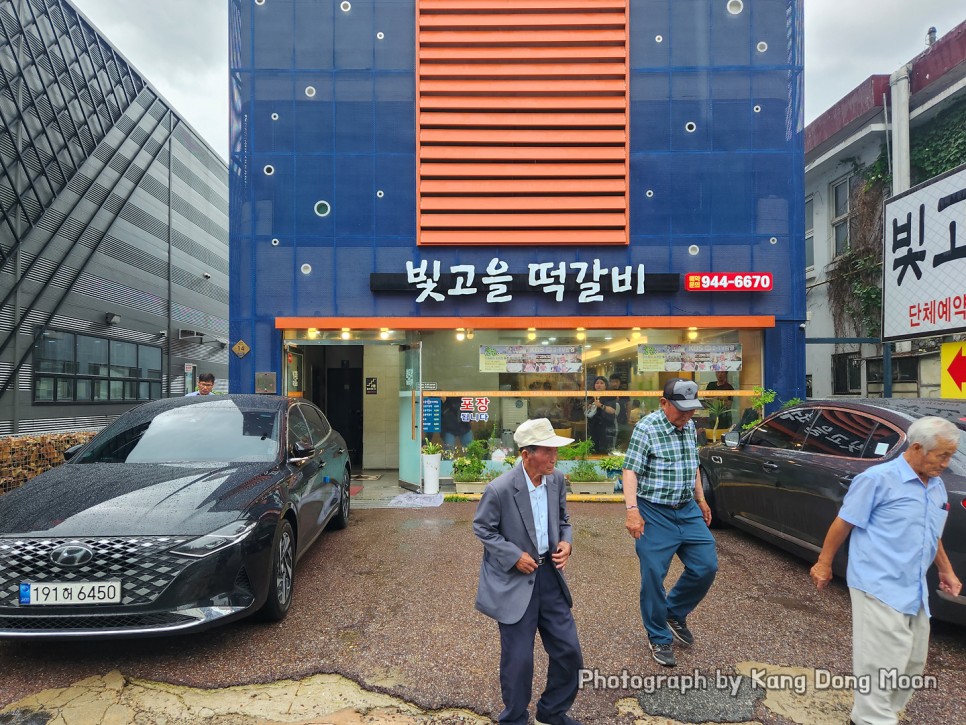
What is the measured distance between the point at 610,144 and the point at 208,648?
9112 millimetres

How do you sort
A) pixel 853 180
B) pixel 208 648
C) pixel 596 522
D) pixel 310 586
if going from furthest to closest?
1. pixel 853 180
2. pixel 596 522
3. pixel 310 586
4. pixel 208 648

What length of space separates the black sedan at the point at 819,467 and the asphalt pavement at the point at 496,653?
455 mm

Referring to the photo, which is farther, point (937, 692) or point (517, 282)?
point (517, 282)

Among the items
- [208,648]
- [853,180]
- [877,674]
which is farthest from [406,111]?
[853,180]

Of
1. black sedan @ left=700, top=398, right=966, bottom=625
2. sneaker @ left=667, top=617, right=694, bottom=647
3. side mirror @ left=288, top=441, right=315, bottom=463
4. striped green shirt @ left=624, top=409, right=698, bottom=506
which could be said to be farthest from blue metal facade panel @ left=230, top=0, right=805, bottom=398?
sneaker @ left=667, top=617, right=694, bottom=647

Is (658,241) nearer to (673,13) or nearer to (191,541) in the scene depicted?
(673,13)

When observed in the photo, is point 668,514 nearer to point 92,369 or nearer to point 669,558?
point 669,558

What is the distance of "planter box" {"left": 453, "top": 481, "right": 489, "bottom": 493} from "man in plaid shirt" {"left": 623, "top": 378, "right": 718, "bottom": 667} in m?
5.55

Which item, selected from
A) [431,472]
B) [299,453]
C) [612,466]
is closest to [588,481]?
[612,466]

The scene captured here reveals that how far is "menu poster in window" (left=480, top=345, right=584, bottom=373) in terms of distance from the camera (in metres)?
9.78

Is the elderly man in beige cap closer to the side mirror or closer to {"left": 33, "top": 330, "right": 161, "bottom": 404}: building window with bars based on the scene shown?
the side mirror

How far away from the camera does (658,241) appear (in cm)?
973

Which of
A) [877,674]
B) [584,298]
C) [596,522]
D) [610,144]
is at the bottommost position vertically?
[596,522]

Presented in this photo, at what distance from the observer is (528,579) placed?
2553 mm
